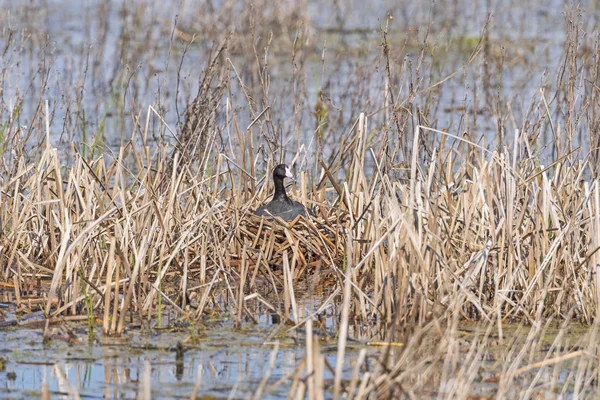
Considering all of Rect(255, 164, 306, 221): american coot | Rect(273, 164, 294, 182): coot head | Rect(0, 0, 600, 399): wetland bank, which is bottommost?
Rect(0, 0, 600, 399): wetland bank

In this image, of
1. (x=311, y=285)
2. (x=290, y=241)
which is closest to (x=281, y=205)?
(x=290, y=241)

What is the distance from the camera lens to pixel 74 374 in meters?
4.46

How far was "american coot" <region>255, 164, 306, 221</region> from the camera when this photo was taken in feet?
22.2

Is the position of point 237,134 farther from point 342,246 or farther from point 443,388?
point 443,388

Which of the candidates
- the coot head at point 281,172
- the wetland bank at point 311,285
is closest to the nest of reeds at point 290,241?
the wetland bank at point 311,285

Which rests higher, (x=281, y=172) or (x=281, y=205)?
(x=281, y=172)

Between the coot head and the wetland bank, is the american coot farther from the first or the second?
the wetland bank

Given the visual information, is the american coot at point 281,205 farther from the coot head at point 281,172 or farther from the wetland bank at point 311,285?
the wetland bank at point 311,285

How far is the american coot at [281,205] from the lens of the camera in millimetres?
6773

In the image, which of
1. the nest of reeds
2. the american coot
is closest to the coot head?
the american coot

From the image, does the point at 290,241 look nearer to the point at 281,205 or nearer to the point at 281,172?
the point at 281,205

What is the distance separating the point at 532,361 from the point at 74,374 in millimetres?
1922

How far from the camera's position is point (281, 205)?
687 centimetres

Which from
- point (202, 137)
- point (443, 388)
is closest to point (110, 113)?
point (202, 137)
